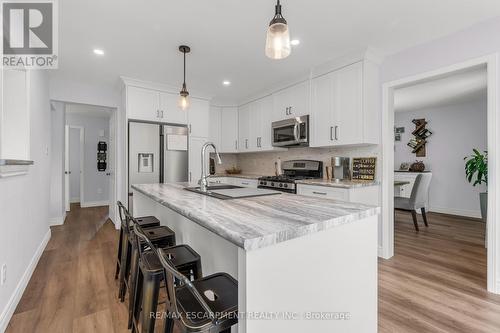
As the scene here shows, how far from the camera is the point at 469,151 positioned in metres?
4.96

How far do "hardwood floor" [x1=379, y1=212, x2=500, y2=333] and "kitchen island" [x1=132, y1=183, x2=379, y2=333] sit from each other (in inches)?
29.5

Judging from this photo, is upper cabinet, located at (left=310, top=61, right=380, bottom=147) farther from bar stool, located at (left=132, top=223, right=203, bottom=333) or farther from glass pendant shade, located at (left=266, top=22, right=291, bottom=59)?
bar stool, located at (left=132, top=223, right=203, bottom=333)

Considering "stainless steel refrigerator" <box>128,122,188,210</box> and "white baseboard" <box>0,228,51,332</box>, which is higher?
"stainless steel refrigerator" <box>128,122,188,210</box>

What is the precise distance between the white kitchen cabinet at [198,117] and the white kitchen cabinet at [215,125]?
1.72 feet

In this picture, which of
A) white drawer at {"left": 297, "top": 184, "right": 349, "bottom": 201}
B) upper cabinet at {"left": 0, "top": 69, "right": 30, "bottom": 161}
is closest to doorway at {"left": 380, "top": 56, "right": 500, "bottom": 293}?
white drawer at {"left": 297, "top": 184, "right": 349, "bottom": 201}

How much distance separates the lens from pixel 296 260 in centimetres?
101

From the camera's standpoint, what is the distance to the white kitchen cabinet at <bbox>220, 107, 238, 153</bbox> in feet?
17.2

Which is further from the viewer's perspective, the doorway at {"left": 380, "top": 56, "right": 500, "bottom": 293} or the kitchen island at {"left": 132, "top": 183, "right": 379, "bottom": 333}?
the doorway at {"left": 380, "top": 56, "right": 500, "bottom": 293}

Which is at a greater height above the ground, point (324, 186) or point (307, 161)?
point (307, 161)

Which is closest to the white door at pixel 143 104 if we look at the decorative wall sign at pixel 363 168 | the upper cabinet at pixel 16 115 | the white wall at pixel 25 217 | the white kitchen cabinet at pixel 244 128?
the white wall at pixel 25 217

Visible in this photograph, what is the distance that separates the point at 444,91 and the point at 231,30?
3.96 m

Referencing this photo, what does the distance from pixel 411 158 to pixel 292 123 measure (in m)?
3.86

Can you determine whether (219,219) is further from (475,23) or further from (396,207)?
(396,207)

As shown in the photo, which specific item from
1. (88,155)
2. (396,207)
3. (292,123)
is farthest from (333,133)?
(88,155)
